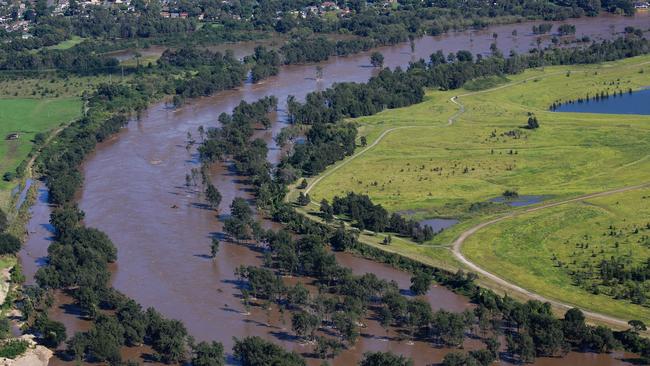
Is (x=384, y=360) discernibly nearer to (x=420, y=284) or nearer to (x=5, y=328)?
(x=420, y=284)

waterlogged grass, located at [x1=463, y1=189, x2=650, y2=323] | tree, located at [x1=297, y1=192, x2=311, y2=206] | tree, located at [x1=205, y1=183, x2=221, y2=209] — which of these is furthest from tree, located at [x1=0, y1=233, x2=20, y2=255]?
waterlogged grass, located at [x1=463, y1=189, x2=650, y2=323]

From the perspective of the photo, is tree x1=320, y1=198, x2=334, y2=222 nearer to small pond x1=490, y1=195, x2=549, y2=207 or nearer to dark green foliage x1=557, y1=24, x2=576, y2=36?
small pond x1=490, y1=195, x2=549, y2=207

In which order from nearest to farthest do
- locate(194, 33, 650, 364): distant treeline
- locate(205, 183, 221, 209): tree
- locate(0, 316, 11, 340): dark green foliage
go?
1. locate(194, 33, 650, 364): distant treeline
2. locate(0, 316, 11, 340): dark green foliage
3. locate(205, 183, 221, 209): tree

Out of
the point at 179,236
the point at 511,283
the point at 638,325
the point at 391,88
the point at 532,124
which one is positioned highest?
the point at 391,88

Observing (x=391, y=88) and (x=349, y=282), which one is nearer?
(x=349, y=282)

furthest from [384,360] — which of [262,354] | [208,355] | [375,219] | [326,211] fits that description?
[326,211]

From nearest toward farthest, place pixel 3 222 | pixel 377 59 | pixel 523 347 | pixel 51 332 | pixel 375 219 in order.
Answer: pixel 523 347 < pixel 51 332 < pixel 375 219 < pixel 3 222 < pixel 377 59

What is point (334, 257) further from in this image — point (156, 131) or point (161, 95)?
point (161, 95)
